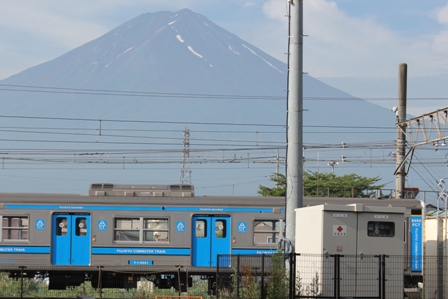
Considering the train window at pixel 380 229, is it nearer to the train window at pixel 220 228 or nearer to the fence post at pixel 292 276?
the fence post at pixel 292 276

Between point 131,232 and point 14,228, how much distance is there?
154 inches

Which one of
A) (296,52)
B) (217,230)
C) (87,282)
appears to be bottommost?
(87,282)

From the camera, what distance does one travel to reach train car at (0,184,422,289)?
96.9 feet

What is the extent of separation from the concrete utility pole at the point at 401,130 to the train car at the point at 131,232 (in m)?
7.64

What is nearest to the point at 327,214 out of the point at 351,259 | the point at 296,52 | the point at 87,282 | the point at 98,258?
the point at 351,259

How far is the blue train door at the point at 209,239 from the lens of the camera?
96.9ft

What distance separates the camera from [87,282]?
3288 cm

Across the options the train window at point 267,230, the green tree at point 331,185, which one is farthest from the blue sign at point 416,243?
the green tree at point 331,185

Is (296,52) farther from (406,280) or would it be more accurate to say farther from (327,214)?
(406,280)

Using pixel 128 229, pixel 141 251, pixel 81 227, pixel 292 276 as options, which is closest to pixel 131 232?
pixel 128 229

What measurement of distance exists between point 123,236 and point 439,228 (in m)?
10.7

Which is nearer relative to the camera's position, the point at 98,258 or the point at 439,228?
the point at 439,228

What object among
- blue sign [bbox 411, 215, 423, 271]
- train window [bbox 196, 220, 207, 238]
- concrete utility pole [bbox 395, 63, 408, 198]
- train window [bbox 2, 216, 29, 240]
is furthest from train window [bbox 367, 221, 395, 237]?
concrete utility pole [bbox 395, 63, 408, 198]

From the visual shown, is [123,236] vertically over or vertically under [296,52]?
under
